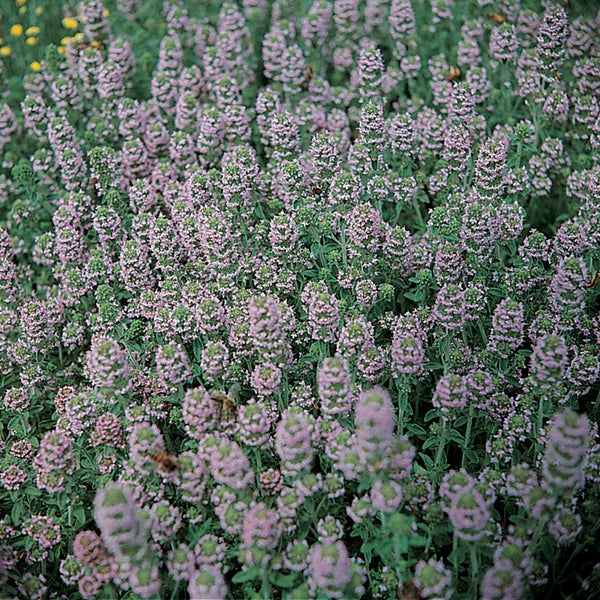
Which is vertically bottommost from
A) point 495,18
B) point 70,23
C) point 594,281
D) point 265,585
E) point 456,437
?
point 265,585

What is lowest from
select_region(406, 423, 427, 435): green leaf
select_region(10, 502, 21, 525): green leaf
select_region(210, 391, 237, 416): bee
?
select_region(10, 502, 21, 525): green leaf

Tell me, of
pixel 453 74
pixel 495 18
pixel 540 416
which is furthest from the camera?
pixel 495 18

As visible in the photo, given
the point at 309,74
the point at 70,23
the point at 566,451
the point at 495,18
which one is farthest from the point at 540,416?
the point at 70,23

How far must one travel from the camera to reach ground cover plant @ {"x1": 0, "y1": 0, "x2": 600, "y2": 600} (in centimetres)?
429

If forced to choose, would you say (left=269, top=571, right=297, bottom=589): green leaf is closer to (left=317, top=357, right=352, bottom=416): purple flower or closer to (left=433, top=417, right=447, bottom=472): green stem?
(left=317, top=357, right=352, bottom=416): purple flower

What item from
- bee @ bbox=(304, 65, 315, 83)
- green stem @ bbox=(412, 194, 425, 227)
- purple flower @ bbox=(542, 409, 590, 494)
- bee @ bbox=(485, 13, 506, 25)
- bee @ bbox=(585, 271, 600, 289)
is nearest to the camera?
purple flower @ bbox=(542, 409, 590, 494)

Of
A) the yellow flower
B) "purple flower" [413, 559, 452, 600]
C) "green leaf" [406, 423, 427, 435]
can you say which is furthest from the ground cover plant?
the yellow flower

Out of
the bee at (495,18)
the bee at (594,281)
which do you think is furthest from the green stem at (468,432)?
the bee at (495,18)

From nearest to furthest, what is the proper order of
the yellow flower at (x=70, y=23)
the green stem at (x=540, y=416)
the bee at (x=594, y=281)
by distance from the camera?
the green stem at (x=540, y=416), the bee at (x=594, y=281), the yellow flower at (x=70, y=23)

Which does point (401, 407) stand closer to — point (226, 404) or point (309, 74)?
point (226, 404)

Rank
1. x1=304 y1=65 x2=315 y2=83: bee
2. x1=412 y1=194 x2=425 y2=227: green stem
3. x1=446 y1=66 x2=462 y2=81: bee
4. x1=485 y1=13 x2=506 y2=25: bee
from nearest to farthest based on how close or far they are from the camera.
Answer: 1. x1=412 y1=194 x2=425 y2=227: green stem
2. x1=446 y1=66 x2=462 y2=81: bee
3. x1=485 y1=13 x2=506 y2=25: bee
4. x1=304 y1=65 x2=315 y2=83: bee

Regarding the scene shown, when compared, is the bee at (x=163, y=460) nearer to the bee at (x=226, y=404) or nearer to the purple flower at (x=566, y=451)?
the bee at (x=226, y=404)

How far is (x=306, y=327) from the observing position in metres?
5.61

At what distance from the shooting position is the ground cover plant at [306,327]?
14.1 feet
